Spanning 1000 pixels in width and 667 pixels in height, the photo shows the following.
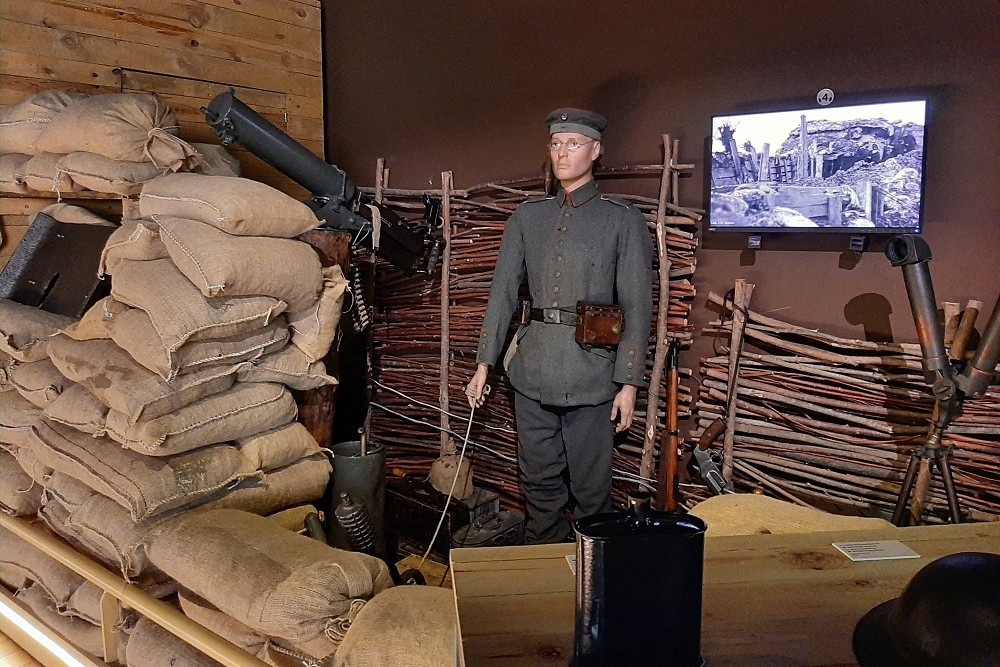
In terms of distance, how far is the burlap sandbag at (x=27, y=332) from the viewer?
9.87 feet

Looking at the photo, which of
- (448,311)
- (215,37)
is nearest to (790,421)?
(448,311)

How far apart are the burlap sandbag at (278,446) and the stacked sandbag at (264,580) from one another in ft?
0.99

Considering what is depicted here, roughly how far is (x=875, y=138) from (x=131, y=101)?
294cm

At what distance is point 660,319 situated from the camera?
3420mm

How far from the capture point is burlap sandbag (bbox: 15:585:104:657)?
2.75 metres

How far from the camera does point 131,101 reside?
3188mm

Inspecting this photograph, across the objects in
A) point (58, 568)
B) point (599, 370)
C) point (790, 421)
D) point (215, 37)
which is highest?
point (215, 37)

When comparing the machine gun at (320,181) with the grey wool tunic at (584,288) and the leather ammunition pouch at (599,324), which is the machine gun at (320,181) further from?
the leather ammunition pouch at (599,324)

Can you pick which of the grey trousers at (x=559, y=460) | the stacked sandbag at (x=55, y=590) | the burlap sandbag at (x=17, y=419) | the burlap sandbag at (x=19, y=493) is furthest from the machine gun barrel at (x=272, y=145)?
the stacked sandbag at (x=55, y=590)

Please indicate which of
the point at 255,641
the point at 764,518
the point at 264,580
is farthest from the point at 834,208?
the point at 255,641

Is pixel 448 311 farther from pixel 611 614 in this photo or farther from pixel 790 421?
pixel 611 614

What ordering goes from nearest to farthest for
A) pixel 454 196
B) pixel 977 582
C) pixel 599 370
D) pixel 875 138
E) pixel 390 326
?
pixel 977 582 → pixel 875 138 → pixel 599 370 → pixel 454 196 → pixel 390 326

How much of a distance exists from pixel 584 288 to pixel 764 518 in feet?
3.72

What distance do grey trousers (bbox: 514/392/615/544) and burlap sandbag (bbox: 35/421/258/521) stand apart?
116 centimetres
